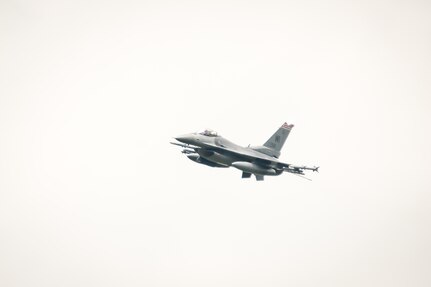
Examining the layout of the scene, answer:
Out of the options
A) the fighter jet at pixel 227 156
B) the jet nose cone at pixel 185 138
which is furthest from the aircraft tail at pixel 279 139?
the jet nose cone at pixel 185 138

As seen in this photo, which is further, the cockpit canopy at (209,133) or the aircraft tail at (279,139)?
the aircraft tail at (279,139)

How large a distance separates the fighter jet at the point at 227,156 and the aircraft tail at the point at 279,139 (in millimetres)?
2682

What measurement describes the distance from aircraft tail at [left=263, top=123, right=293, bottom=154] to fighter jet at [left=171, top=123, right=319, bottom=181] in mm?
2682

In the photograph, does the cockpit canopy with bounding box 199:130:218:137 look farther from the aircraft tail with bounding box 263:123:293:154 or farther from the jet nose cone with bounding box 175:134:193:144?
the aircraft tail with bounding box 263:123:293:154

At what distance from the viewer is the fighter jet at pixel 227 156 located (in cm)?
6888

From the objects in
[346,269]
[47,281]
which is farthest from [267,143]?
[47,281]

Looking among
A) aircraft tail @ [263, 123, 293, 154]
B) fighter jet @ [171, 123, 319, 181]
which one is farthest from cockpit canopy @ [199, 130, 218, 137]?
aircraft tail @ [263, 123, 293, 154]

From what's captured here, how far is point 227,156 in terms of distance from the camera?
6969 centimetres

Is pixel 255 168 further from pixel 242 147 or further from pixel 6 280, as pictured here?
pixel 6 280

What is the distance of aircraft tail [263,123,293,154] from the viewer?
244 ft

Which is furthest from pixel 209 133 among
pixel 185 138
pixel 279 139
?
pixel 279 139

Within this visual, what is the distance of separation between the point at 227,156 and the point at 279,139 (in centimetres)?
806

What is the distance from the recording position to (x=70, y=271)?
124938mm

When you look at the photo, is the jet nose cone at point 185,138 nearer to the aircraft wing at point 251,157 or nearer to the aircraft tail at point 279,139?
the aircraft wing at point 251,157
